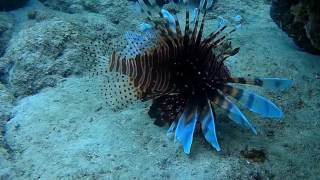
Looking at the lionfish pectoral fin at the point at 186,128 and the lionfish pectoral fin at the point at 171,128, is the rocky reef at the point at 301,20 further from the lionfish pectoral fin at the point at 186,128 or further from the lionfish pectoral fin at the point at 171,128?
the lionfish pectoral fin at the point at 171,128

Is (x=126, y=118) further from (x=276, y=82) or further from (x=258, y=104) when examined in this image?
(x=276, y=82)

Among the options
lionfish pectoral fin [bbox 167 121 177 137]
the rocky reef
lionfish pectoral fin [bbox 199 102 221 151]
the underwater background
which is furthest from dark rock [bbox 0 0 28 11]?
lionfish pectoral fin [bbox 199 102 221 151]

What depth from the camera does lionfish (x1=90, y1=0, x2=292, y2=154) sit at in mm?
2855

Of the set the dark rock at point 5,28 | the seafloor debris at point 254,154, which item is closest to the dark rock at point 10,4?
the dark rock at point 5,28

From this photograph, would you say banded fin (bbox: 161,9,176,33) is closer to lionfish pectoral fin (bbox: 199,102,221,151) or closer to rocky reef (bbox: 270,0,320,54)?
lionfish pectoral fin (bbox: 199,102,221,151)

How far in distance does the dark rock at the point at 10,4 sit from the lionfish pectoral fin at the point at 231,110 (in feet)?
17.3

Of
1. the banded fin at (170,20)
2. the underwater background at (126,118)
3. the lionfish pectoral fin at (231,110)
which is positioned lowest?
the underwater background at (126,118)

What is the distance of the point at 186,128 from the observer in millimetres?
2881

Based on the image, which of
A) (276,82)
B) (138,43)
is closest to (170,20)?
(138,43)

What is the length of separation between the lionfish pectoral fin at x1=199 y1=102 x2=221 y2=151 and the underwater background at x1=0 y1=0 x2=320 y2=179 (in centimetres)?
19

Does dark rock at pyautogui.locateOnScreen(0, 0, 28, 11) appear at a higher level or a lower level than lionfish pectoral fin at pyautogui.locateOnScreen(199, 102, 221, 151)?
lower

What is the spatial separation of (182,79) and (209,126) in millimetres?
481

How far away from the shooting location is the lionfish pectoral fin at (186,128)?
9.28ft

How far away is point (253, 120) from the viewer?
331 centimetres
